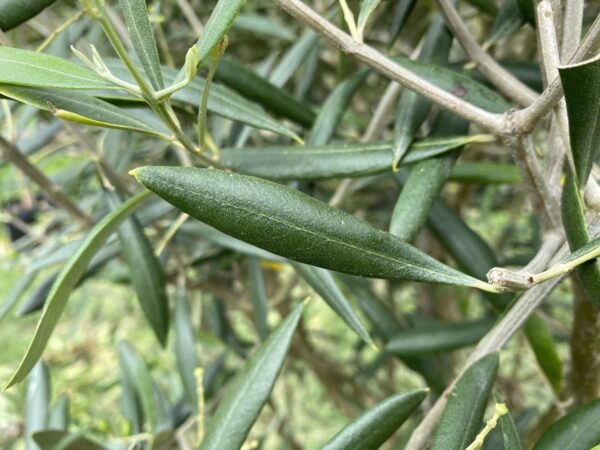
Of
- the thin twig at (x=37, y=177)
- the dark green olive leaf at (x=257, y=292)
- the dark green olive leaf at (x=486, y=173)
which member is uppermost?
the dark green olive leaf at (x=486, y=173)

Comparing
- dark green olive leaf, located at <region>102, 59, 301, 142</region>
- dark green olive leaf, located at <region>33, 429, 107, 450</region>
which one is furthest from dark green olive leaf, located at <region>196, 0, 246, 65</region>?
dark green olive leaf, located at <region>33, 429, 107, 450</region>

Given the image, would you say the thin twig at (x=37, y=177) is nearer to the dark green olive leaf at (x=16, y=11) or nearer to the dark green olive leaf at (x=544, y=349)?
the dark green olive leaf at (x=16, y=11)

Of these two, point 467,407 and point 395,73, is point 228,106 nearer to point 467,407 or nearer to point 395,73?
point 395,73

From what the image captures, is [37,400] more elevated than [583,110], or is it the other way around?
[583,110]

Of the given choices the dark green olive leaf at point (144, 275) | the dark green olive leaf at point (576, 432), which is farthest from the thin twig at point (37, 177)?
the dark green olive leaf at point (576, 432)

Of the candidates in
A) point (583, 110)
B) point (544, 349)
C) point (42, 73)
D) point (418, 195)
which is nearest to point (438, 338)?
point (544, 349)

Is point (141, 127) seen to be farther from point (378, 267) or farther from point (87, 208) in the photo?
point (87, 208)
